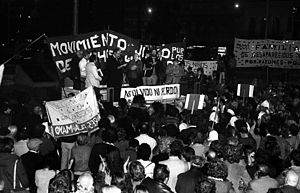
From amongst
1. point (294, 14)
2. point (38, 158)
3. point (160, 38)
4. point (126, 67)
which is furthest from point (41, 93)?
point (294, 14)

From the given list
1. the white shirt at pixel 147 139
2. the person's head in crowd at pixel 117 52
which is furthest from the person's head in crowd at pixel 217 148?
the person's head in crowd at pixel 117 52

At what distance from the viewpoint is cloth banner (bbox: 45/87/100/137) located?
34.4 feet

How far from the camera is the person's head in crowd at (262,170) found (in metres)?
7.22

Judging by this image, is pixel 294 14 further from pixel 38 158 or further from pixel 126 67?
pixel 38 158

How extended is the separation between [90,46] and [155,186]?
10847 millimetres

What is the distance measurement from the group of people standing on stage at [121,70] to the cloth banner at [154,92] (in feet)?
3.24

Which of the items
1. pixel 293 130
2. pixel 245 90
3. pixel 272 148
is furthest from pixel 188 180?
pixel 245 90

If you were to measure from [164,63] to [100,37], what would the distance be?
3.36 metres

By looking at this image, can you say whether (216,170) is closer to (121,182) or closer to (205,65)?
(121,182)

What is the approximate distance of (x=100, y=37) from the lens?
57.3ft

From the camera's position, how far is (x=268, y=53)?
A: 77.0 ft

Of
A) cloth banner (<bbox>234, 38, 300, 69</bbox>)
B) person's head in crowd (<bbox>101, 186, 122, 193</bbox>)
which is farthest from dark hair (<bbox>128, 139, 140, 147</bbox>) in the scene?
cloth banner (<bbox>234, 38, 300, 69</bbox>)

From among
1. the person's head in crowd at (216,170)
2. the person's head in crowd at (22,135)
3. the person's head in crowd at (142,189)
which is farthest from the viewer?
the person's head in crowd at (22,135)

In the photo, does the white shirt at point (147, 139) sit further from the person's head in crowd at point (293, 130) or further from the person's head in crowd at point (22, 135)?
the person's head in crowd at point (293, 130)
